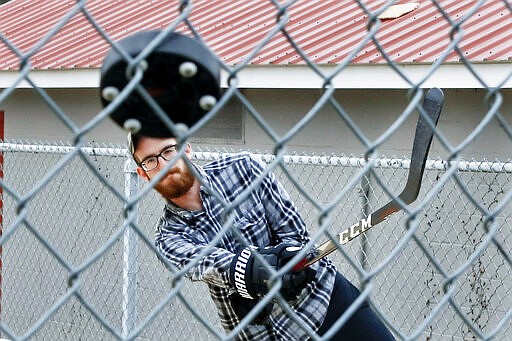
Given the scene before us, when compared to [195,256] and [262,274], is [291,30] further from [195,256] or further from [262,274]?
[262,274]

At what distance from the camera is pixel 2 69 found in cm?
977

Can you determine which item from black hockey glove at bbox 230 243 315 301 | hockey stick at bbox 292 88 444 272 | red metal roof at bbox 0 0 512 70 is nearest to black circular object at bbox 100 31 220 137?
hockey stick at bbox 292 88 444 272

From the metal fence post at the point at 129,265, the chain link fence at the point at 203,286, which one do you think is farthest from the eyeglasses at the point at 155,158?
the metal fence post at the point at 129,265

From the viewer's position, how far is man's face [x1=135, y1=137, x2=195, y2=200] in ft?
12.8

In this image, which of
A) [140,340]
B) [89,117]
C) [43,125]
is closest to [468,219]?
[140,340]

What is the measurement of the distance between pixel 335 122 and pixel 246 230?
140 inches

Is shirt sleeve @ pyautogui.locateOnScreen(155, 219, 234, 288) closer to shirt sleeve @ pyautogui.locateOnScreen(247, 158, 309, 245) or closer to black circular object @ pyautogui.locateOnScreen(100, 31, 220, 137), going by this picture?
shirt sleeve @ pyautogui.locateOnScreen(247, 158, 309, 245)

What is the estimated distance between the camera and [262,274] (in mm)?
3736

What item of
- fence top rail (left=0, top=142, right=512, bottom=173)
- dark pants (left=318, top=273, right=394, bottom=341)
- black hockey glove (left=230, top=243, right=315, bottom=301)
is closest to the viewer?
black hockey glove (left=230, top=243, right=315, bottom=301)

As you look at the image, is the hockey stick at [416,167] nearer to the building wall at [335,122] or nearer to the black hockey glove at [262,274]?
the black hockey glove at [262,274]

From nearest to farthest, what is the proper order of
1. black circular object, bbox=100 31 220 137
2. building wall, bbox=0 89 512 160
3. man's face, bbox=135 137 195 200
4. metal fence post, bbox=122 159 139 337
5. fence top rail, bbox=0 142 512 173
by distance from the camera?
black circular object, bbox=100 31 220 137 < man's face, bbox=135 137 195 200 < fence top rail, bbox=0 142 512 173 < metal fence post, bbox=122 159 139 337 < building wall, bbox=0 89 512 160

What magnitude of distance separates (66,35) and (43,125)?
99cm

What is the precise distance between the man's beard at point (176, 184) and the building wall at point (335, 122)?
2.57 meters

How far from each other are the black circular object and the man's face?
1.94 metres
